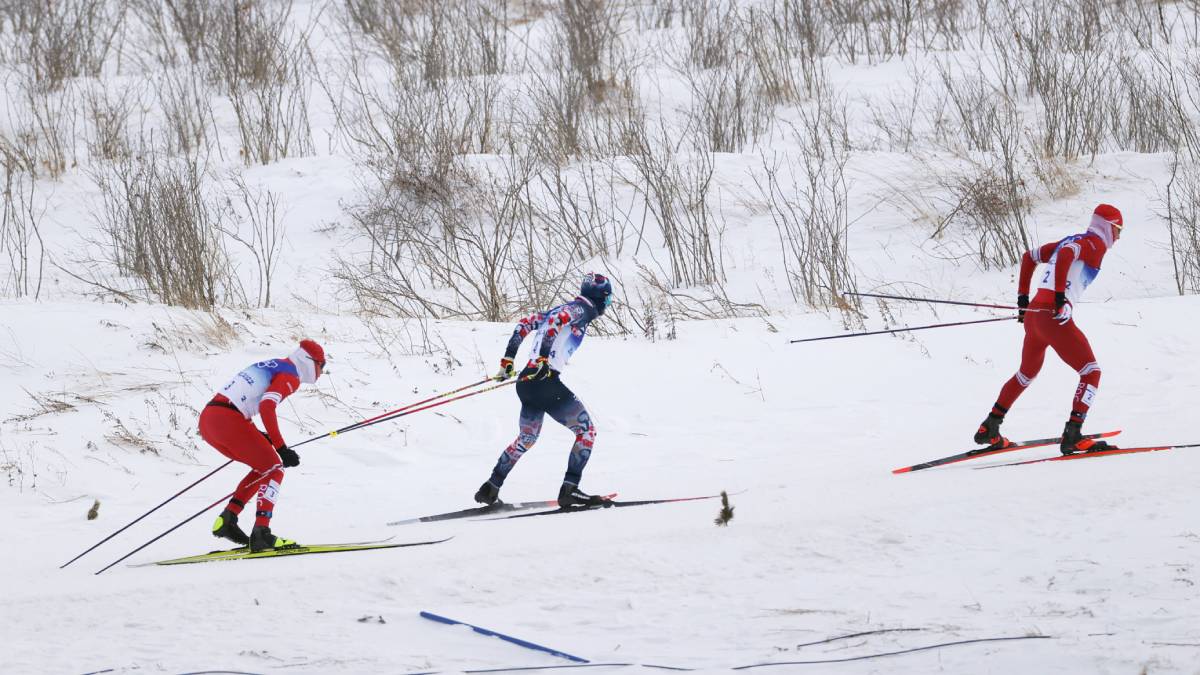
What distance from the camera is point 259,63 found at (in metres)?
21.6

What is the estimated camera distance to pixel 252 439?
7176 millimetres

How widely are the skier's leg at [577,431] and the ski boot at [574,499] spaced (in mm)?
35

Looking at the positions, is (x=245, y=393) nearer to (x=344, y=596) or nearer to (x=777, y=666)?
(x=344, y=596)

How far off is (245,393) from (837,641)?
403cm

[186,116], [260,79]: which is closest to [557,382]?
[186,116]

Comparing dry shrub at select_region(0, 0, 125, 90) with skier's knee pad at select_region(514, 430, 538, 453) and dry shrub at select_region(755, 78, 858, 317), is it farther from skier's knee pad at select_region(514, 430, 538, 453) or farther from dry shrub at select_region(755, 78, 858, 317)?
skier's knee pad at select_region(514, 430, 538, 453)

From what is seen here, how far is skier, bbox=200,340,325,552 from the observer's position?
714cm

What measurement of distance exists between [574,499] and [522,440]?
0.56 metres

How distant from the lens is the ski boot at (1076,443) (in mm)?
8102

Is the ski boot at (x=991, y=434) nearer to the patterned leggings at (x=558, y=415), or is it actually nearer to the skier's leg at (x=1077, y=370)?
the skier's leg at (x=1077, y=370)

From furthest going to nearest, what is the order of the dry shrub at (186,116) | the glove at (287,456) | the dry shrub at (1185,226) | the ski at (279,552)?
the dry shrub at (186,116)
the dry shrub at (1185,226)
the ski at (279,552)
the glove at (287,456)

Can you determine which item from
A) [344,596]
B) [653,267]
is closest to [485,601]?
[344,596]

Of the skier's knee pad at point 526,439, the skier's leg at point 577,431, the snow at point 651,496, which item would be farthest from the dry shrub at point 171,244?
the skier's leg at point 577,431

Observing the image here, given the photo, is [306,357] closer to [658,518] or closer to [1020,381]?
[658,518]
